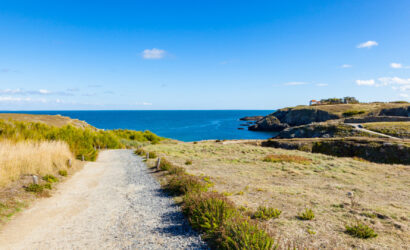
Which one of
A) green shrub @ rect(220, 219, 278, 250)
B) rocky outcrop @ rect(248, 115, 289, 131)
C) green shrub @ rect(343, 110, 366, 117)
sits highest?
green shrub @ rect(343, 110, 366, 117)

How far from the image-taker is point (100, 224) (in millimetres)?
6957

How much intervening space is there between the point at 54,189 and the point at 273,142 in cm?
3444

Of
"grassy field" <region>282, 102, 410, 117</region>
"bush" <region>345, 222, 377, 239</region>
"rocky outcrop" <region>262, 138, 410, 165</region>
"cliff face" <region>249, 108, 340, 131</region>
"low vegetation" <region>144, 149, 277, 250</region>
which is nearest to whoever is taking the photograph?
"low vegetation" <region>144, 149, 277, 250</region>

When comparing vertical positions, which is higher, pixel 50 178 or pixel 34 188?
pixel 34 188

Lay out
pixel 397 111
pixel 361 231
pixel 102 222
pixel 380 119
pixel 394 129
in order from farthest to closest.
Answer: pixel 397 111 → pixel 380 119 → pixel 394 129 → pixel 102 222 → pixel 361 231

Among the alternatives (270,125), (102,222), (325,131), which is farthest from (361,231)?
(270,125)

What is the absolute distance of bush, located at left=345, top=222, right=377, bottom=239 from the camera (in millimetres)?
5887

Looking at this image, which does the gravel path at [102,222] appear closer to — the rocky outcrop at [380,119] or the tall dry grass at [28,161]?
the tall dry grass at [28,161]

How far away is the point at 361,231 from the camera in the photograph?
596 centimetres

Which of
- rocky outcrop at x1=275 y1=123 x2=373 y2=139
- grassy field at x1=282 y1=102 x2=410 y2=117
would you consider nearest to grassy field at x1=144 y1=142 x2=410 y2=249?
rocky outcrop at x1=275 y1=123 x2=373 y2=139

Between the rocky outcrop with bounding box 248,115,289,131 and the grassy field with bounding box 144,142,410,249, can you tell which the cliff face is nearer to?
the rocky outcrop with bounding box 248,115,289,131

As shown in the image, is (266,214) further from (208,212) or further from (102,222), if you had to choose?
(102,222)

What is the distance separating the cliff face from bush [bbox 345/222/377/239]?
93.9m

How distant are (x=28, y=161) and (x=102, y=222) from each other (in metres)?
7.53
